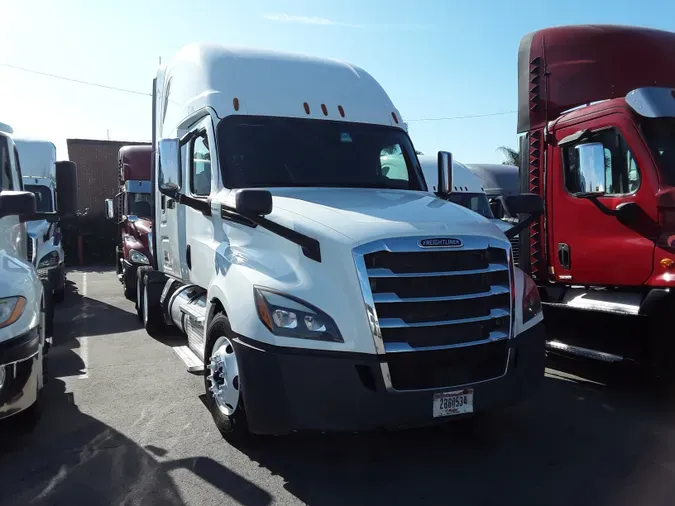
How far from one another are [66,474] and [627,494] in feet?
11.7

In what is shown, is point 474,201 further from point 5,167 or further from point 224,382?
point 224,382

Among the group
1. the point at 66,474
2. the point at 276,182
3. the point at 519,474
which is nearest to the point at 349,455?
the point at 519,474

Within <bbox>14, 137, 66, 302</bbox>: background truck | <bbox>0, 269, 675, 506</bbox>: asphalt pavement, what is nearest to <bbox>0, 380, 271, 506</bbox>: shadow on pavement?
<bbox>0, 269, 675, 506</bbox>: asphalt pavement

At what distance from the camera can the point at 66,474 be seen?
4.10 m

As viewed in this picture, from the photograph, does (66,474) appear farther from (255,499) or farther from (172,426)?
(255,499)

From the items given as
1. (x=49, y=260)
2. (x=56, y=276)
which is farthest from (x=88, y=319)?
(x=56, y=276)

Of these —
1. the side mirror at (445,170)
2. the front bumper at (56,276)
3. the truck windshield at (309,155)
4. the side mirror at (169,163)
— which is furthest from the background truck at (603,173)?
the front bumper at (56,276)

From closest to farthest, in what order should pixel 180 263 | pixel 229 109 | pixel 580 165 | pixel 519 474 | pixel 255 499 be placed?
pixel 255 499 → pixel 519 474 → pixel 229 109 → pixel 580 165 → pixel 180 263

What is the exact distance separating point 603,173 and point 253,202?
3.50m

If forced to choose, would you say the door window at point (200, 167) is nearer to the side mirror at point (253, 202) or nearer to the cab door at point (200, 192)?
the cab door at point (200, 192)

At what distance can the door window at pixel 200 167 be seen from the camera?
557 cm

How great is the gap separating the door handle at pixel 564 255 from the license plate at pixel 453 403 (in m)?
3.02

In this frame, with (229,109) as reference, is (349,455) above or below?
below

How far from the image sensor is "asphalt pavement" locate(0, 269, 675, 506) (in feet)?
12.5
